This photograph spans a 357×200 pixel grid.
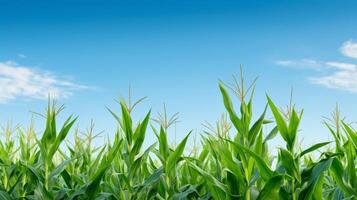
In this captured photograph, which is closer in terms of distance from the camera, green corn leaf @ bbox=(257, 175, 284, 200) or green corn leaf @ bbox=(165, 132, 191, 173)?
green corn leaf @ bbox=(257, 175, 284, 200)

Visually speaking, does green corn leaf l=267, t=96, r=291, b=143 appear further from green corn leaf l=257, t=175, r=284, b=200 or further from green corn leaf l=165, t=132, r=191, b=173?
green corn leaf l=165, t=132, r=191, b=173

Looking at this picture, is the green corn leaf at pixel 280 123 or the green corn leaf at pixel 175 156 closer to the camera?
the green corn leaf at pixel 280 123

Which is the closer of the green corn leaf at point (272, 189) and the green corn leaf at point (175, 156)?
the green corn leaf at point (272, 189)

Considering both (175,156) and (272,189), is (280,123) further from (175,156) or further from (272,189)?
(175,156)

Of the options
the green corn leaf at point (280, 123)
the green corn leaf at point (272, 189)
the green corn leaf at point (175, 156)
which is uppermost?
the green corn leaf at point (280, 123)

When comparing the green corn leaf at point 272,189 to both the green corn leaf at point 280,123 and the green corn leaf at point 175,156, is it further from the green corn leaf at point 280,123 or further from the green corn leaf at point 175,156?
the green corn leaf at point 175,156

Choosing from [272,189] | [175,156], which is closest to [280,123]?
[272,189]

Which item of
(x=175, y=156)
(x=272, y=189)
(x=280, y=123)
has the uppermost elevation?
(x=280, y=123)

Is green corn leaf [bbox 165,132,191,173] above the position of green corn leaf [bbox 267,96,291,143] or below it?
below

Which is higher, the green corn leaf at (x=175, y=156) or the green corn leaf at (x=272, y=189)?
the green corn leaf at (x=175, y=156)

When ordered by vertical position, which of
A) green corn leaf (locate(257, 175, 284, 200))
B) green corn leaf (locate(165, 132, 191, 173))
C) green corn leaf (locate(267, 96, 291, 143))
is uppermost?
green corn leaf (locate(267, 96, 291, 143))

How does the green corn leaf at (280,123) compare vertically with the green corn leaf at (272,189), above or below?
above

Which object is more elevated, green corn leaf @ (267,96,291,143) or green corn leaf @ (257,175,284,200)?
green corn leaf @ (267,96,291,143)

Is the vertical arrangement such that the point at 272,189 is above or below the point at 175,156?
below
